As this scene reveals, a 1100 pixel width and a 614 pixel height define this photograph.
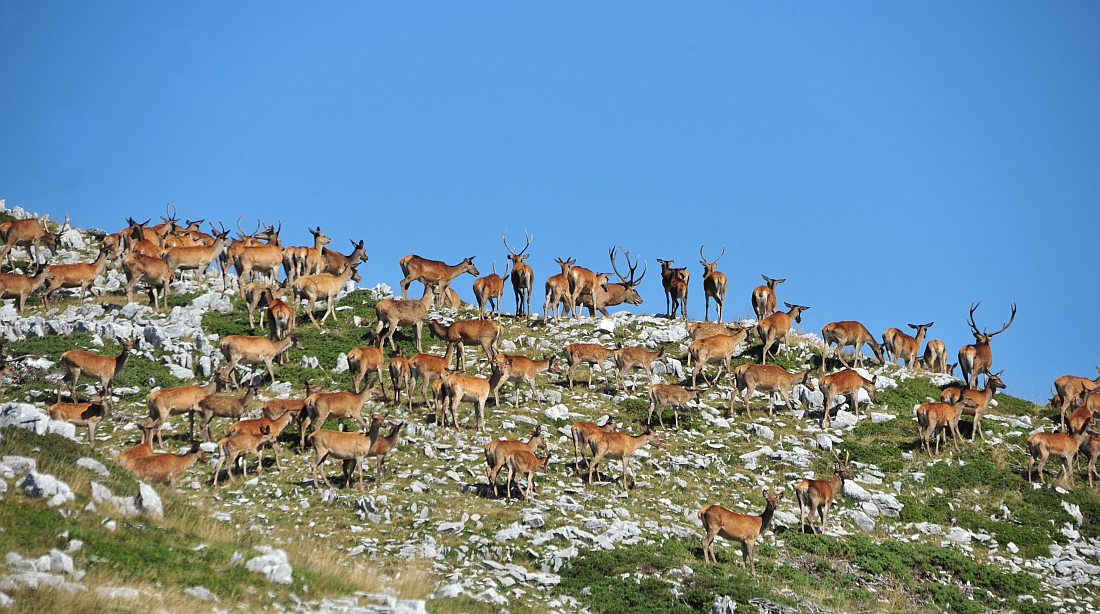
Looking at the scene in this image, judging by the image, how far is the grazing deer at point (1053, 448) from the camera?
24250mm

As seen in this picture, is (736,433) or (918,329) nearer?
(736,433)

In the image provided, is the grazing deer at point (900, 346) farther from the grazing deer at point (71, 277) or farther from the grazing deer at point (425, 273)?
the grazing deer at point (71, 277)

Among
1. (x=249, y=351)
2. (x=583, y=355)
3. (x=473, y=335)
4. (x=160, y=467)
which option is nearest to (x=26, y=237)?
(x=249, y=351)

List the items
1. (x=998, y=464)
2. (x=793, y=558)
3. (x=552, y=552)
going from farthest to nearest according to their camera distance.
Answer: (x=998, y=464), (x=793, y=558), (x=552, y=552)

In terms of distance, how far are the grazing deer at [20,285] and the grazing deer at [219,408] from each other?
10175 millimetres

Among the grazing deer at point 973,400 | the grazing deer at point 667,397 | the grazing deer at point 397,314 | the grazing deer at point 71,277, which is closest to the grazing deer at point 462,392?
the grazing deer at point 667,397

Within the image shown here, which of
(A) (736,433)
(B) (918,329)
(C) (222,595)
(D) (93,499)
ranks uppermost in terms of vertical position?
(B) (918,329)

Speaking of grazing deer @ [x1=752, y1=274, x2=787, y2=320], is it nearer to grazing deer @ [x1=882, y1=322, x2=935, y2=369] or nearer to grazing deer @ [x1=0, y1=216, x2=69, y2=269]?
grazing deer @ [x1=882, y1=322, x2=935, y2=369]

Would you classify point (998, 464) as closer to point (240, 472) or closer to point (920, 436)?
point (920, 436)

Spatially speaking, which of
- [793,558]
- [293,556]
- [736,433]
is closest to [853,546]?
[793,558]

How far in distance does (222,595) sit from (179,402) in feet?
35.0

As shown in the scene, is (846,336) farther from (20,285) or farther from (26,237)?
(26,237)

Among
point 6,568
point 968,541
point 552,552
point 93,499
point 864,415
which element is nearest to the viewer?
point 6,568

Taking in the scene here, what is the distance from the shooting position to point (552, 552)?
18141mm
